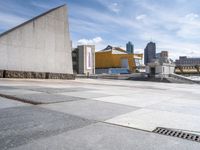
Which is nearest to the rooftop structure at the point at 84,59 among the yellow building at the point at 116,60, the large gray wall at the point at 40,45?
the yellow building at the point at 116,60

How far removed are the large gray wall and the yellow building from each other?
80787 millimetres

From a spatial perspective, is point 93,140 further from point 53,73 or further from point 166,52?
point 166,52

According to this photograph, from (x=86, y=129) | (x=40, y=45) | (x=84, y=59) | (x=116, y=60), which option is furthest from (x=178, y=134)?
(x=116, y=60)

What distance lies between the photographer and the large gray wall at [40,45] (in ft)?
68.8

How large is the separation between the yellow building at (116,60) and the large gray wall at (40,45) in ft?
265

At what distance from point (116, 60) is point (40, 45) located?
291ft

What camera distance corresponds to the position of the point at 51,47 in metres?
25.5

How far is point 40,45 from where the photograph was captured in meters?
24.1

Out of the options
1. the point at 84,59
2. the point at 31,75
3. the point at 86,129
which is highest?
the point at 84,59

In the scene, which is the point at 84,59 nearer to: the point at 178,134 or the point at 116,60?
the point at 116,60

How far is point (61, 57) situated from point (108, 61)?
86.2 metres

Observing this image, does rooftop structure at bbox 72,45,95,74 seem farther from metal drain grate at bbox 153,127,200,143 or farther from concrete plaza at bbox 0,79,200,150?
metal drain grate at bbox 153,127,200,143

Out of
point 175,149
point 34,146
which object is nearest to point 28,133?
point 34,146

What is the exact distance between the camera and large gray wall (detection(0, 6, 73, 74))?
2098 cm
